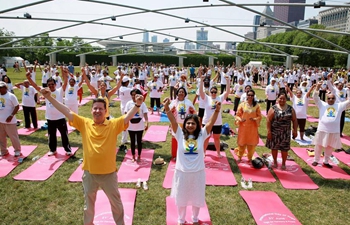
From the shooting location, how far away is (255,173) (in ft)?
22.1

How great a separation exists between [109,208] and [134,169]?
193 cm

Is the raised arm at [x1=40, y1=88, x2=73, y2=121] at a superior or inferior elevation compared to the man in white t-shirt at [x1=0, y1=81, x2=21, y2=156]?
superior

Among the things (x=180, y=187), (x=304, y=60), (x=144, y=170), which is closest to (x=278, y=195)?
(x=180, y=187)

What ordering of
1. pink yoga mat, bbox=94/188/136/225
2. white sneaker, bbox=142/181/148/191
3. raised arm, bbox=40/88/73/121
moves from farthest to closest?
white sneaker, bbox=142/181/148/191 < pink yoga mat, bbox=94/188/136/225 < raised arm, bbox=40/88/73/121

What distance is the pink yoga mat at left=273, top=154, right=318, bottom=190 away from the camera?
607cm

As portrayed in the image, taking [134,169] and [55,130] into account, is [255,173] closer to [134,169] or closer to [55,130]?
[134,169]

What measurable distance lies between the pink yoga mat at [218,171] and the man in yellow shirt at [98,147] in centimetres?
286

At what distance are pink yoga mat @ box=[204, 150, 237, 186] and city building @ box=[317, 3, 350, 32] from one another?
113736mm

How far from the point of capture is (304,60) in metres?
62.1

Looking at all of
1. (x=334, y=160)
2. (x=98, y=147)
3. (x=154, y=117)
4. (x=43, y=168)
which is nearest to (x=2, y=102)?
(x=43, y=168)

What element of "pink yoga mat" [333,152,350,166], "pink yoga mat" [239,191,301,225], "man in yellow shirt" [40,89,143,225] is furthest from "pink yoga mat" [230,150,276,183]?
"man in yellow shirt" [40,89,143,225]

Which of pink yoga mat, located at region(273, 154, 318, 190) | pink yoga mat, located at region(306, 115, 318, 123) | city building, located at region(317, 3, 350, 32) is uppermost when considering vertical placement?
city building, located at region(317, 3, 350, 32)

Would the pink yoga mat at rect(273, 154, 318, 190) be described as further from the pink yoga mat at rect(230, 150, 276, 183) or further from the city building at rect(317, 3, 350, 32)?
the city building at rect(317, 3, 350, 32)

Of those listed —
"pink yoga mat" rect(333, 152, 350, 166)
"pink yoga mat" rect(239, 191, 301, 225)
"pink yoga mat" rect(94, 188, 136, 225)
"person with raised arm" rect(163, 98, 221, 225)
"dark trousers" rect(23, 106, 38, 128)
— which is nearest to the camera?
"person with raised arm" rect(163, 98, 221, 225)
